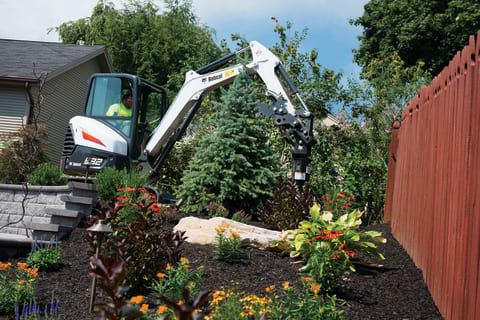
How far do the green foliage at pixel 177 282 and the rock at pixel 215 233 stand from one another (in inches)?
46.4

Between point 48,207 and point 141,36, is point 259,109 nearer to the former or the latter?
point 48,207

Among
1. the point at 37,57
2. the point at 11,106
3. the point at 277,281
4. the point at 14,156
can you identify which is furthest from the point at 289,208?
the point at 37,57

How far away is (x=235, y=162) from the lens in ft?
26.7

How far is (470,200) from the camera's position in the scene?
112 inches

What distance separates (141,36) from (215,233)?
87.5ft

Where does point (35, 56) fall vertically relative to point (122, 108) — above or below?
above

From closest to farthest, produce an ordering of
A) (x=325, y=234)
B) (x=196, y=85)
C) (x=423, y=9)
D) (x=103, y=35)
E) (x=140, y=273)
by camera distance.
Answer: (x=140, y=273) → (x=325, y=234) → (x=196, y=85) → (x=423, y=9) → (x=103, y=35)

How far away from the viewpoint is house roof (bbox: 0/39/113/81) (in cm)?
1468

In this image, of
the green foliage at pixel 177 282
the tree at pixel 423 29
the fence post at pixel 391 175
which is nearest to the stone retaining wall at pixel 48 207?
the green foliage at pixel 177 282

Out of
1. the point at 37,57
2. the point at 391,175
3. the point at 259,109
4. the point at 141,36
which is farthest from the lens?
the point at 141,36

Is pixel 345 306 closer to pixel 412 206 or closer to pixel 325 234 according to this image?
pixel 325 234

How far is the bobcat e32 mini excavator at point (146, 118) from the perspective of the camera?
833 cm

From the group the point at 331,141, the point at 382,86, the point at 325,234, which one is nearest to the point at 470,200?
the point at 325,234

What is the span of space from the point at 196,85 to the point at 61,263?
16.8 ft
